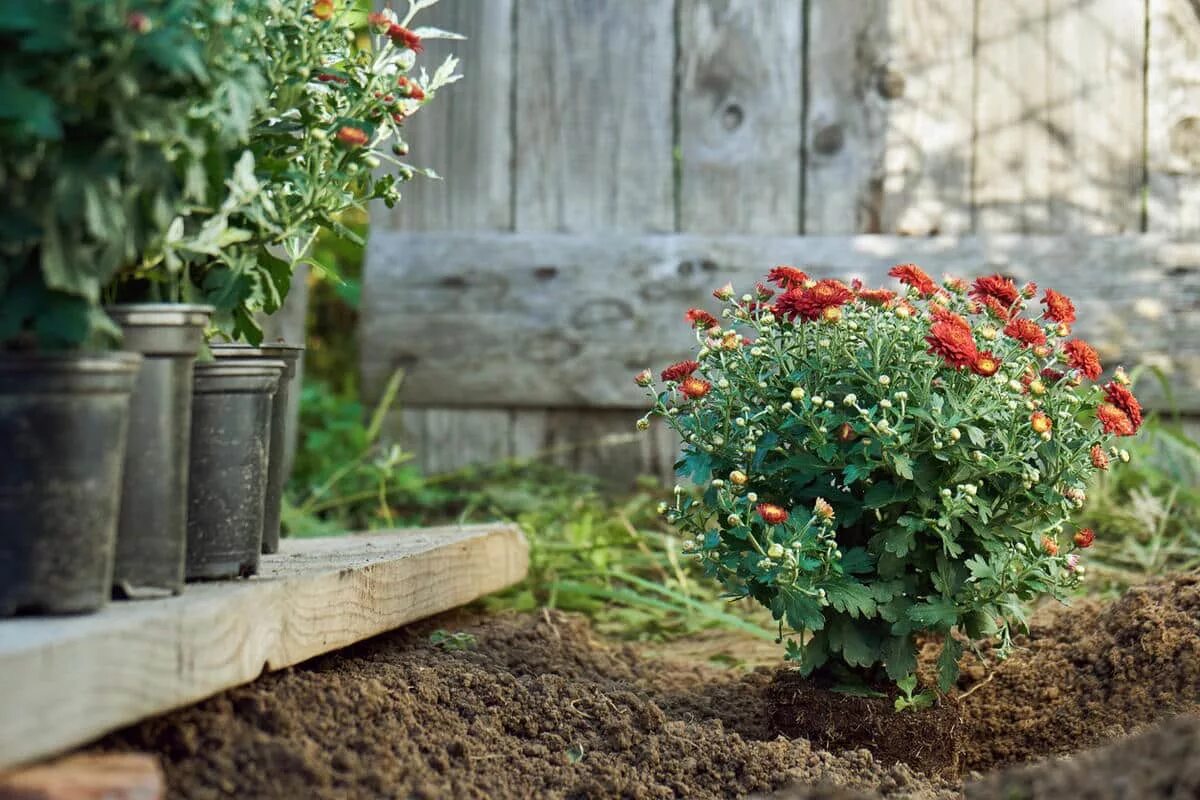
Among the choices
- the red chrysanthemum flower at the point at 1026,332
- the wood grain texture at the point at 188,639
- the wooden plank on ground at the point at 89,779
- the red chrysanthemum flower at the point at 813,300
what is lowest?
the wooden plank on ground at the point at 89,779

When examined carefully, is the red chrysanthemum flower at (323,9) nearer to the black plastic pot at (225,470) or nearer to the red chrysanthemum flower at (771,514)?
the black plastic pot at (225,470)

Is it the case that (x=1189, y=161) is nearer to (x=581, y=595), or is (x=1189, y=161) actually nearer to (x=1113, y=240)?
(x=1113, y=240)

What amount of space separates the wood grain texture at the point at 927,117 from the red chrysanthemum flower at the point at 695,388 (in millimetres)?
1877

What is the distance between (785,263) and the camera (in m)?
3.74

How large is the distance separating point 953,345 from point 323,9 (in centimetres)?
103

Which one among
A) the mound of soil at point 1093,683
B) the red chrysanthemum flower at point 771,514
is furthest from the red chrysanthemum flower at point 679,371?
the mound of soil at point 1093,683

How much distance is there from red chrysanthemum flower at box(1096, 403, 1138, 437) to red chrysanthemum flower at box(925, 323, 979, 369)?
0.26 metres

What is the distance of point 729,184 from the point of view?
12.4 feet

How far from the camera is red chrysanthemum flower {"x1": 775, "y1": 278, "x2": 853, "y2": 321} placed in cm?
197

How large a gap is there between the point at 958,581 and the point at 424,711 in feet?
2.90

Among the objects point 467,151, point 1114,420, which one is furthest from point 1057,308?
point 467,151

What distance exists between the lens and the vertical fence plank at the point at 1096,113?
3658 mm

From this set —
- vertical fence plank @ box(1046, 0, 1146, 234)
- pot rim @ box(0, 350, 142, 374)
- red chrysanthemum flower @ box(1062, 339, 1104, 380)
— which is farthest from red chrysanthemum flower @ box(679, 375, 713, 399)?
vertical fence plank @ box(1046, 0, 1146, 234)

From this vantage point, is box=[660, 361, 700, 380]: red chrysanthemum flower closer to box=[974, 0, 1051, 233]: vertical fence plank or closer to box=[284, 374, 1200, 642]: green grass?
box=[284, 374, 1200, 642]: green grass
